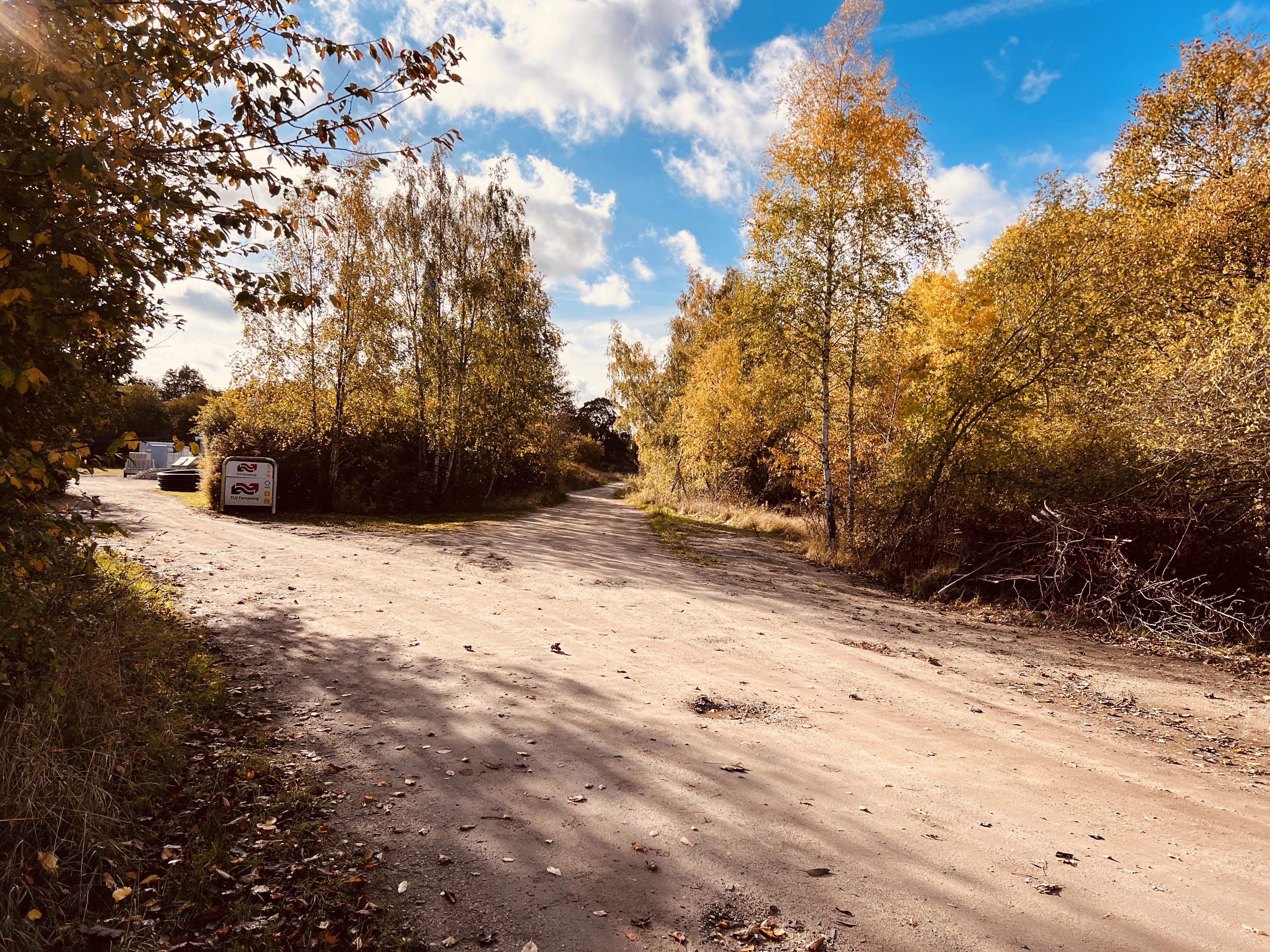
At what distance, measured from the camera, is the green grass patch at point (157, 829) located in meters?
2.57

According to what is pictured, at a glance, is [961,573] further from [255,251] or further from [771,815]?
[255,251]

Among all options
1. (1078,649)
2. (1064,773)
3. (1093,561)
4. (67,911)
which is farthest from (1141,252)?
(67,911)

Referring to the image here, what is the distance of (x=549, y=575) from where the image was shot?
10336 mm

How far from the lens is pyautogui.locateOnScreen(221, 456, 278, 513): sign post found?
643 inches

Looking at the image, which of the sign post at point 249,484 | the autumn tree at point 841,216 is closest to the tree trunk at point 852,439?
the autumn tree at point 841,216

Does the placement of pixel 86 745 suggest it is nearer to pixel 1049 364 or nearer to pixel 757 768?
pixel 757 768

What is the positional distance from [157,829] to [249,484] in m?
15.8

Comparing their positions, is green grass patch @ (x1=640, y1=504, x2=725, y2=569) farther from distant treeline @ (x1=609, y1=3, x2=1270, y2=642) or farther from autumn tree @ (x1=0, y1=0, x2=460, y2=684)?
autumn tree @ (x1=0, y1=0, x2=460, y2=684)

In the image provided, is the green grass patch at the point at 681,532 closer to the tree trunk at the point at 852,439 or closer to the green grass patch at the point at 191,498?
the tree trunk at the point at 852,439

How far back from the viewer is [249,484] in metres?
16.4

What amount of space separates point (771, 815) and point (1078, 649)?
678 cm

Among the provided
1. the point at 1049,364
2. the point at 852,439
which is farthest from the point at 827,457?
the point at 1049,364

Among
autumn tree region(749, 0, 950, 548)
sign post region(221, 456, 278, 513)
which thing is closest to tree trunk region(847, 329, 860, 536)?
autumn tree region(749, 0, 950, 548)

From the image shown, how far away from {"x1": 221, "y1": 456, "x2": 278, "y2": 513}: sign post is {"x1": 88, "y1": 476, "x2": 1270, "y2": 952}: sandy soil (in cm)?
882
